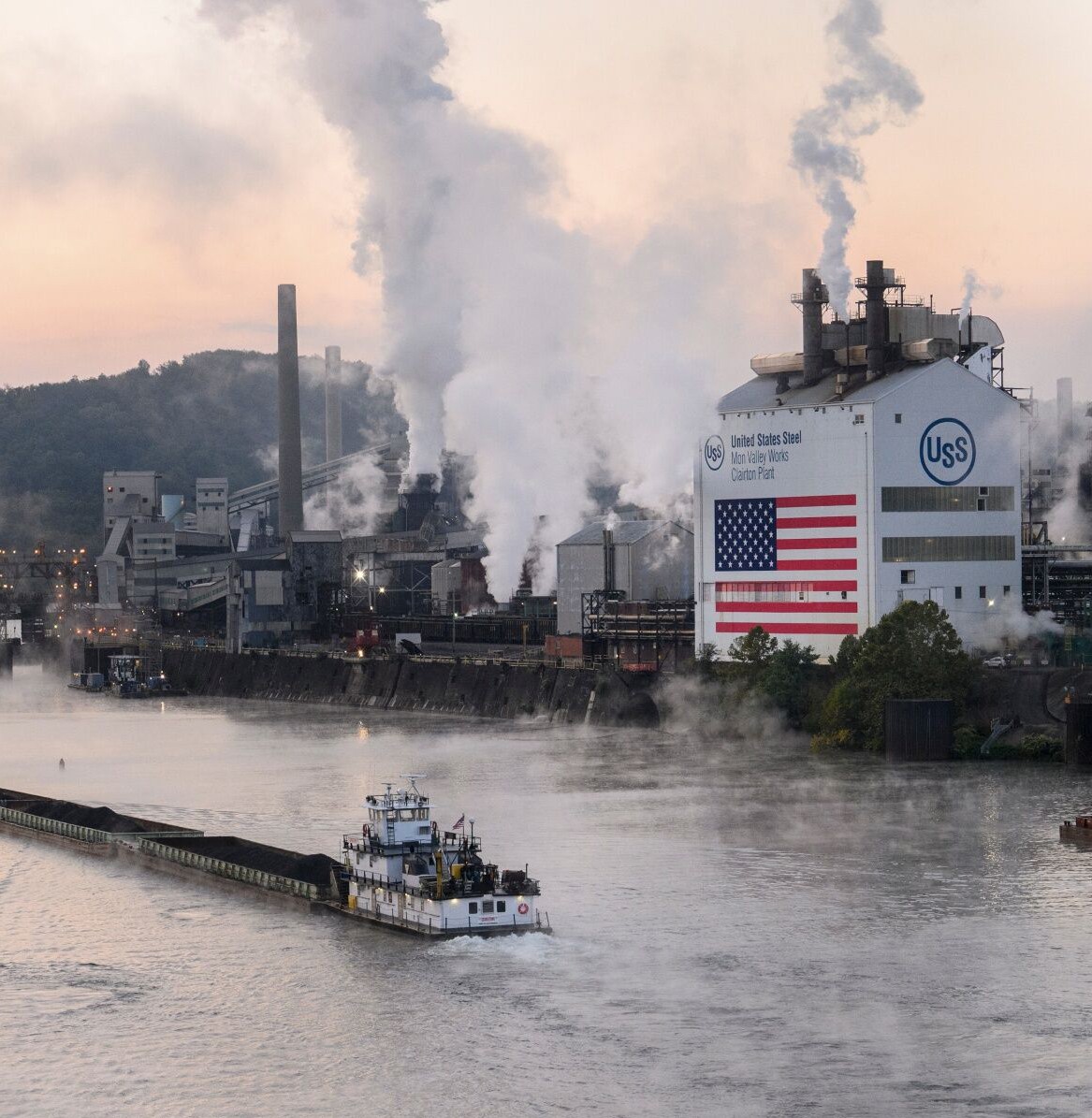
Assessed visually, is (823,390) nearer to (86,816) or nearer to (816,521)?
(816,521)

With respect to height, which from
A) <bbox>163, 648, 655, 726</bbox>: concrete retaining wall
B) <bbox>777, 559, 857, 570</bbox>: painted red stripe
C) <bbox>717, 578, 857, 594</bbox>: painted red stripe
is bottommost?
<bbox>163, 648, 655, 726</bbox>: concrete retaining wall

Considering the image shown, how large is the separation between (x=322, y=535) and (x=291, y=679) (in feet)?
89.1

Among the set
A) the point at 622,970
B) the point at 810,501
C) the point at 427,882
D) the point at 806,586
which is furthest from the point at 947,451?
the point at 622,970

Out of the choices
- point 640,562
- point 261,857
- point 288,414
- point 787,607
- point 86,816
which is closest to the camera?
point 261,857

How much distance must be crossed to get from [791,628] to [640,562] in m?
19.8

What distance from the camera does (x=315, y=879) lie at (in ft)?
163

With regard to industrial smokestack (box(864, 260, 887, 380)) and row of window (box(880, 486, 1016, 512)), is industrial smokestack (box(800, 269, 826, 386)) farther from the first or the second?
row of window (box(880, 486, 1016, 512))

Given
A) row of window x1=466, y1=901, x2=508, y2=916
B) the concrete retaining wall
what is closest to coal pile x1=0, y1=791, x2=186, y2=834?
row of window x1=466, y1=901, x2=508, y2=916

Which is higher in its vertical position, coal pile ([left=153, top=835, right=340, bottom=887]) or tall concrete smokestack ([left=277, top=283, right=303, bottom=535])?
tall concrete smokestack ([left=277, top=283, right=303, bottom=535])

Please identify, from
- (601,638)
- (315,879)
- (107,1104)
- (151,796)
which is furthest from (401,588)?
(107,1104)

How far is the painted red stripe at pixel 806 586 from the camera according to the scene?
262 feet

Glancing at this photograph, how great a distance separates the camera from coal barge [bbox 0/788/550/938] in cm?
4419

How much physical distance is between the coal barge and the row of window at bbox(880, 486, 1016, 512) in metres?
31.7

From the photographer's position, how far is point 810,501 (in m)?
80.8
